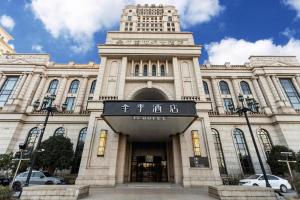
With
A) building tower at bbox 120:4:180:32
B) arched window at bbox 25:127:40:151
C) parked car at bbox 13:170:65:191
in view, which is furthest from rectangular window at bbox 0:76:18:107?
building tower at bbox 120:4:180:32

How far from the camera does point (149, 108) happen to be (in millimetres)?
10508

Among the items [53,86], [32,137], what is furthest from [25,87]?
[32,137]

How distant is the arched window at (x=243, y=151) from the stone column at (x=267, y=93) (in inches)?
224

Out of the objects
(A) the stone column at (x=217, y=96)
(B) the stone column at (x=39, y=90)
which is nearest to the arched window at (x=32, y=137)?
(B) the stone column at (x=39, y=90)

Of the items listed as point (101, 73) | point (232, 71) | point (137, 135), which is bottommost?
point (137, 135)

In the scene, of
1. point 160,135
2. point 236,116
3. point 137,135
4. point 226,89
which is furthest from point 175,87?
point 226,89

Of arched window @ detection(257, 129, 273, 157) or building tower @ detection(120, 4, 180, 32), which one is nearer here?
arched window @ detection(257, 129, 273, 157)

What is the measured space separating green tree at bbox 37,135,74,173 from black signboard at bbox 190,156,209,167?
12.1 metres

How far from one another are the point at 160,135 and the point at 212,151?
4729mm

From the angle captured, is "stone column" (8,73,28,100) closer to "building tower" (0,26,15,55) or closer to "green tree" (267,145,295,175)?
"green tree" (267,145,295,175)

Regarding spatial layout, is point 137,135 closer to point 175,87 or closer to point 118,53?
point 175,87

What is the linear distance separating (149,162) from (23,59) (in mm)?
24871

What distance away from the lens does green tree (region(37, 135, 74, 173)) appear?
15.9m

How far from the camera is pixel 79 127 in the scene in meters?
20.8
